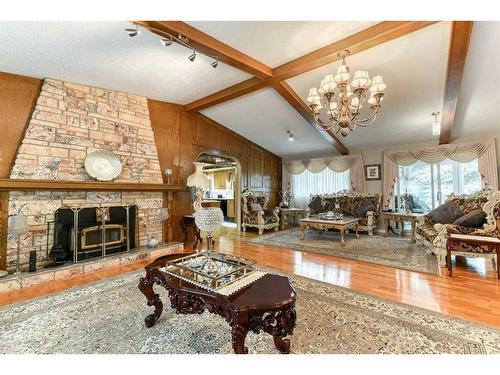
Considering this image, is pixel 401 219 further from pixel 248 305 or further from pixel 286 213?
pixel 248 305

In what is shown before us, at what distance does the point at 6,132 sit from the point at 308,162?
6.82 meters

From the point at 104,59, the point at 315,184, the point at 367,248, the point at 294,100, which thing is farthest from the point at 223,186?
the point at 104,59

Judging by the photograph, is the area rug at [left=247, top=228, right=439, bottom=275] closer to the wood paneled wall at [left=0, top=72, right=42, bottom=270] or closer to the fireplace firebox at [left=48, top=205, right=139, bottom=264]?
the fireplace firebox at [left=48, top=205, right=139, bottom=264]

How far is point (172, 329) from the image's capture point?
1842 millimetres

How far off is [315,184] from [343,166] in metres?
1.07

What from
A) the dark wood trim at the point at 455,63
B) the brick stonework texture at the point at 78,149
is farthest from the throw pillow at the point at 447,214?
the brick stonework texture at the point at 78,149

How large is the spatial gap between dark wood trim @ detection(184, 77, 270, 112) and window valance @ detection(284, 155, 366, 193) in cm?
386

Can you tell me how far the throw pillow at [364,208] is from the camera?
5.65 meters

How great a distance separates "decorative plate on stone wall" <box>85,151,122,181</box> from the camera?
11.8ft

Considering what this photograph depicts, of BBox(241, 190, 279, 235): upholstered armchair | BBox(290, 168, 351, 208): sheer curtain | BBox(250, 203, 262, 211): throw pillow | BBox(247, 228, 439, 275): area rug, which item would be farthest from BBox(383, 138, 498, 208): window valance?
BBox(250, 203, 262, 211): throw pillow

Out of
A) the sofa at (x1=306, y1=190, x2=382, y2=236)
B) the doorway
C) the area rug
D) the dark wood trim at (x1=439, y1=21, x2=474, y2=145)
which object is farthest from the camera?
the doorway

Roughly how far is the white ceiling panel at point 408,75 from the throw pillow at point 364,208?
1.86 m
